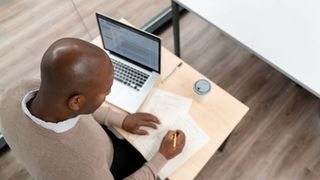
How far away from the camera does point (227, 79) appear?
7.38ft

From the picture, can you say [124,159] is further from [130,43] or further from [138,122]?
[130,43]

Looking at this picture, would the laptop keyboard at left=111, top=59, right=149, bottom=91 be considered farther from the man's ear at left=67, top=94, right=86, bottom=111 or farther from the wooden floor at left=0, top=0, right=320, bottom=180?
the wooden floor at left=0, top=0, right=320, bottom=180

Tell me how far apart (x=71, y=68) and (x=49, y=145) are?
0.92 ft

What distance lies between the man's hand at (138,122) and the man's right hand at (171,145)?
9 centimetres

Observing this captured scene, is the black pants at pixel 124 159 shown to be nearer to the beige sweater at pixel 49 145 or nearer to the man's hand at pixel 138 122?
the man's hand at pixel 138 122

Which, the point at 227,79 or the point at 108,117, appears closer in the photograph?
the point at 108,117

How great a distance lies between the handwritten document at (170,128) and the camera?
129 centimetres

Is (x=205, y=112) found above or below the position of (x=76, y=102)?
above

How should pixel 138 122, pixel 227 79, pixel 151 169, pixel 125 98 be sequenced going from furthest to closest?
pixel 227 79, pixel 125 98, pixel 138 122, pixel 151 169

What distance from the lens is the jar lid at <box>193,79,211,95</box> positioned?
1.36 meters

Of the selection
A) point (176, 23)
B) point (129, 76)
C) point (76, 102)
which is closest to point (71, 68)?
point (76, 102)

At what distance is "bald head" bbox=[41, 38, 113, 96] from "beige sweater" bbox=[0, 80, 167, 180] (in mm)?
191

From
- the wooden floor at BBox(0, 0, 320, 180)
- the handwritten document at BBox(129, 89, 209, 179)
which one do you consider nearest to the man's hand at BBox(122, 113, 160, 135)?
the handwritten document at BBox(129, 89, 209, 179)

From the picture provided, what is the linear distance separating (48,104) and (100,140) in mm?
309
